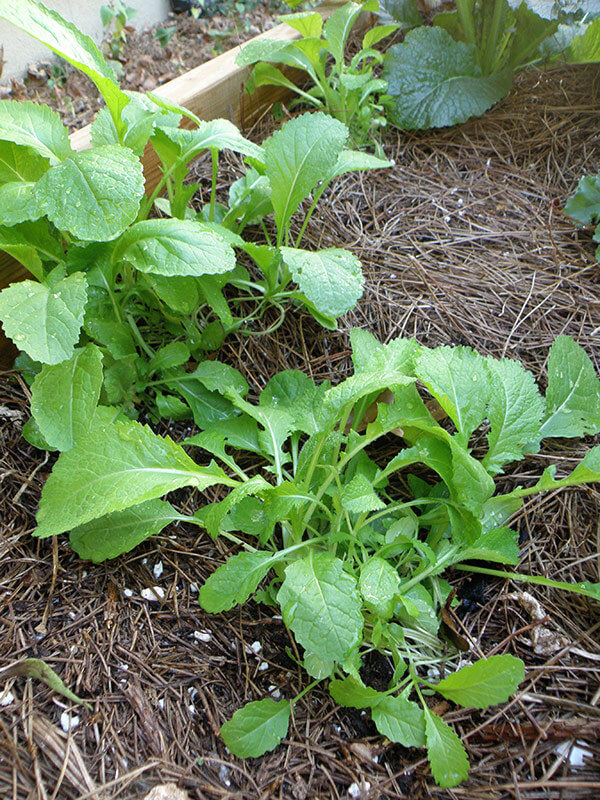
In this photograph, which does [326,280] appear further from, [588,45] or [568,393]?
[588,45]

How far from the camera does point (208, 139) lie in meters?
1.47

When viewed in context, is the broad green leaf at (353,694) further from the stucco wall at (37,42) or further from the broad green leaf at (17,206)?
the stucco wall at (37,42)

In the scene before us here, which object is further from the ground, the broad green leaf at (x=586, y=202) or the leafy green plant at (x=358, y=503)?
the broad green leaf at (x=586, y=202)

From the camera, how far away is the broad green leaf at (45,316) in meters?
1.13

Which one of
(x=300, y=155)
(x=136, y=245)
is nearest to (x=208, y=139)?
(x=300, y=155)

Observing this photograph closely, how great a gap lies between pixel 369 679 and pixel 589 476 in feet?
2.09

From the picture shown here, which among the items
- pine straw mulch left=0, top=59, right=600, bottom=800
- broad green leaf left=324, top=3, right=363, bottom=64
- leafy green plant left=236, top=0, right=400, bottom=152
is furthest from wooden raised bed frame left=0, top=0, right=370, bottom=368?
pine straw mulch left=0, top=59, right=600, bottom=800

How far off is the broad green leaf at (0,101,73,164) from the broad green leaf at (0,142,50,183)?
40mm

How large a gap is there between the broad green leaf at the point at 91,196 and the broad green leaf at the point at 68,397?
279 mm

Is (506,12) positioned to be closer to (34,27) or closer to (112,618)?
(34,27)

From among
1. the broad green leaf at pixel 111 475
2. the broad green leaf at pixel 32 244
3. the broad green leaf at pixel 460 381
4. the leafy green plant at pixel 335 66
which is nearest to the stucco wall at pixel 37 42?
the leafy green plant at pixel 335 66

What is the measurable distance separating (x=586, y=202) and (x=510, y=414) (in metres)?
1.04

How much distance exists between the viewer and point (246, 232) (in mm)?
1902

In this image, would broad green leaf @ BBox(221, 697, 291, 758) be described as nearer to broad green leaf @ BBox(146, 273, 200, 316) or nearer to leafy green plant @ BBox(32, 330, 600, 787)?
leafy green plant @ BBox(32, 330, 600, 787)
